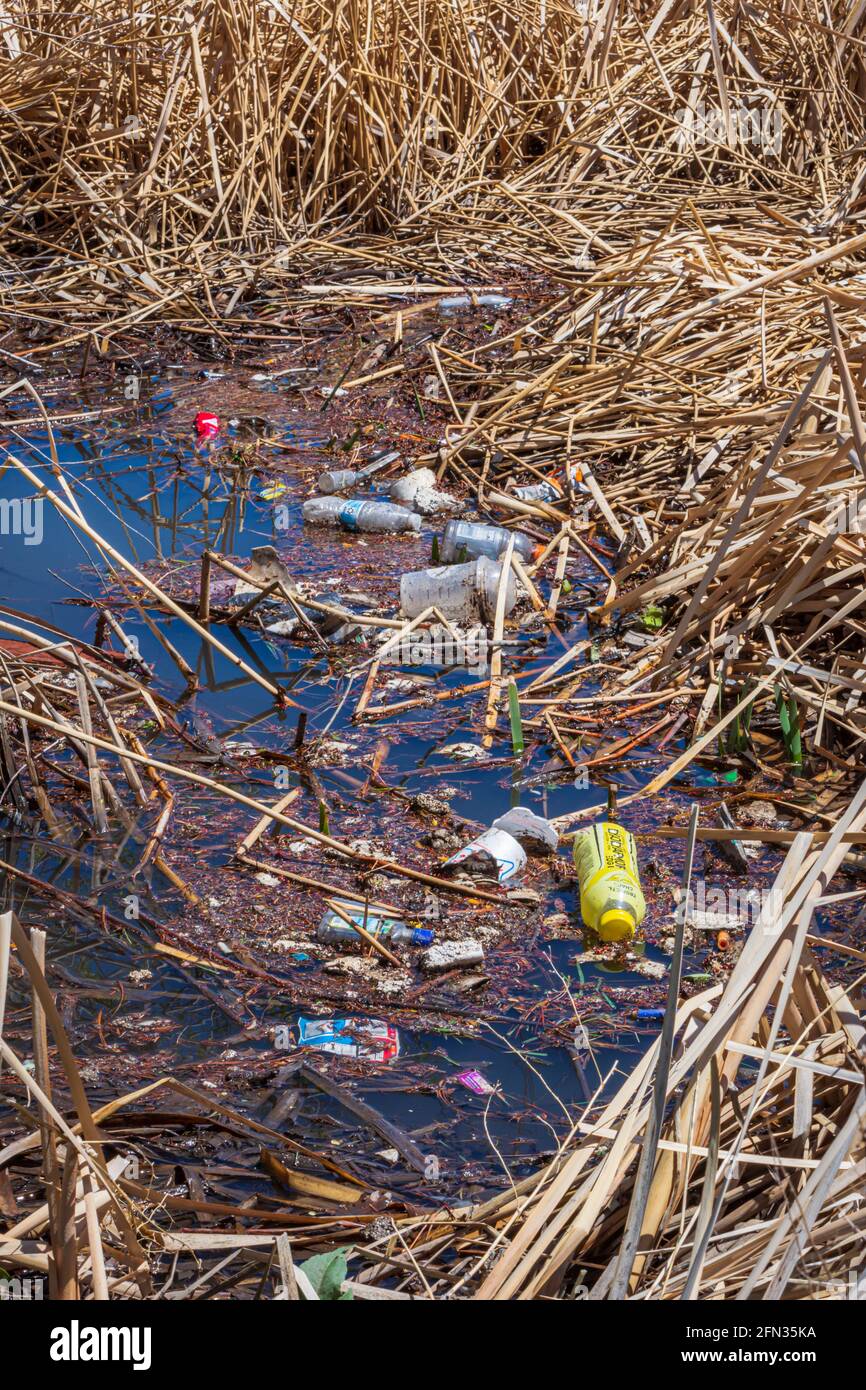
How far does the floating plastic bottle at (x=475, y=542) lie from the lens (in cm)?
376

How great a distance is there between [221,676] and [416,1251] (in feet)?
6.15

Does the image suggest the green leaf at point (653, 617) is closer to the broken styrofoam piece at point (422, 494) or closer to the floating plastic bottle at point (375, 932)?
the broken styrofoam piece at point (422, 494)

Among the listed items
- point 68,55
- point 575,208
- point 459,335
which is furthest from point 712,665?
point 68,55

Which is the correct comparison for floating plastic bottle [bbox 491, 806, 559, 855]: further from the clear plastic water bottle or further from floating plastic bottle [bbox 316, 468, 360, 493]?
floating plastic bottle [bbox 316, 468, 360, 493]

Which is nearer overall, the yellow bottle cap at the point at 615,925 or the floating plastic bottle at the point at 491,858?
the yellow bottle cap at the point at 615,925

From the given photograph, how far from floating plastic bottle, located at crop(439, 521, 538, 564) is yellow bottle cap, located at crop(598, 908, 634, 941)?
5.18ft

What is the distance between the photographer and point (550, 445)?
431 centimetres

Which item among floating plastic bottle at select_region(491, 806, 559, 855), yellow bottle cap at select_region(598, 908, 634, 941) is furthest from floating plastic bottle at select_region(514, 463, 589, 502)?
yellow bottle cap at select_region(598, 908, 634, 941)

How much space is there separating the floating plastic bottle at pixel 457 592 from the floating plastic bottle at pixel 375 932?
125 centimetres

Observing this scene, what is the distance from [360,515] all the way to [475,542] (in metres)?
0.44

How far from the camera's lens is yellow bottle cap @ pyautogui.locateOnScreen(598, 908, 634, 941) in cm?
237

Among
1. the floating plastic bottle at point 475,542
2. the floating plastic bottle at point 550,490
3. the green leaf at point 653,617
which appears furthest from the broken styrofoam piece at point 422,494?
the green leaf at point 653,617

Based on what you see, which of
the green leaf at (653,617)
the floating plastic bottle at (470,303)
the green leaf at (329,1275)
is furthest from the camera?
the floating plastic bottle at (470,303)

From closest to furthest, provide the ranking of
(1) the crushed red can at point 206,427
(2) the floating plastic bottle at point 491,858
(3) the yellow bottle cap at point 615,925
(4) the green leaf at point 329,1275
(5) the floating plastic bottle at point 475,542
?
1. (4) the green leaf at point 329,1275
2. (3) the yellow bottle cap at point 615,925
3. (2) the floating plastic bottle at point 491,858
4. (5) the floating plastic bottle at point 475,542
5. (1) the crushed red can at point 206,427
